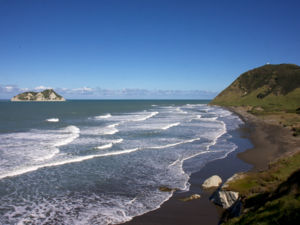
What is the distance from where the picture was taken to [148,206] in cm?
Answer: 1373

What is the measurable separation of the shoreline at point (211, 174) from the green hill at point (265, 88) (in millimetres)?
71651

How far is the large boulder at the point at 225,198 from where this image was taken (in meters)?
12.5

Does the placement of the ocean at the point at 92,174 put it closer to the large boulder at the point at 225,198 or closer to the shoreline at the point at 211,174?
the shoreline at the point at 211,174

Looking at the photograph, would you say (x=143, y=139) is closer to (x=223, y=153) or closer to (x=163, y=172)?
(x=223, y=153)

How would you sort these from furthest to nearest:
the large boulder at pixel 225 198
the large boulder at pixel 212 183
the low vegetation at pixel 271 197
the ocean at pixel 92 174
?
the large boulder at pixel 212 183 < the ocean at pixel 92 174 < the large boulder at pixel 225 198 < the low vegetation at pixel 271 197

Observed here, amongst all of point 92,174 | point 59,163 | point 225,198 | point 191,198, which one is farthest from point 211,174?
point 59,163

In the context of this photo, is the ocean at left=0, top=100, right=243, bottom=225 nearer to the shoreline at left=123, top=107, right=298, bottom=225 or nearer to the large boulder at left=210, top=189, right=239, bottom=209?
the shoreline at left=123, top=107, right=298, bottom=225

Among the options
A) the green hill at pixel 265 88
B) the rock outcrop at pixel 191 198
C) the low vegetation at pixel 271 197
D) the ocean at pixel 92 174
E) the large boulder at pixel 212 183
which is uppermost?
the green hill at pixel 265 88

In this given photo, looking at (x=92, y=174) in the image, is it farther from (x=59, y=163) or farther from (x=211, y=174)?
(x=211, y=174)

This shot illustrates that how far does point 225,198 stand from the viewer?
42.4ft

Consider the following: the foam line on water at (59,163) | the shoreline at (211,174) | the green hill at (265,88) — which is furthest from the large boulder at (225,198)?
the green hill at (265,88)

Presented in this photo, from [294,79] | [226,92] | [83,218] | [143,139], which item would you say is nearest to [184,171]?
[83,218]

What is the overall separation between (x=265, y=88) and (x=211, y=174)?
130 m

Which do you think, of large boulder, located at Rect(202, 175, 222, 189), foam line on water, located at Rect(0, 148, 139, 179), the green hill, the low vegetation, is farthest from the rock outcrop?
the green hill
